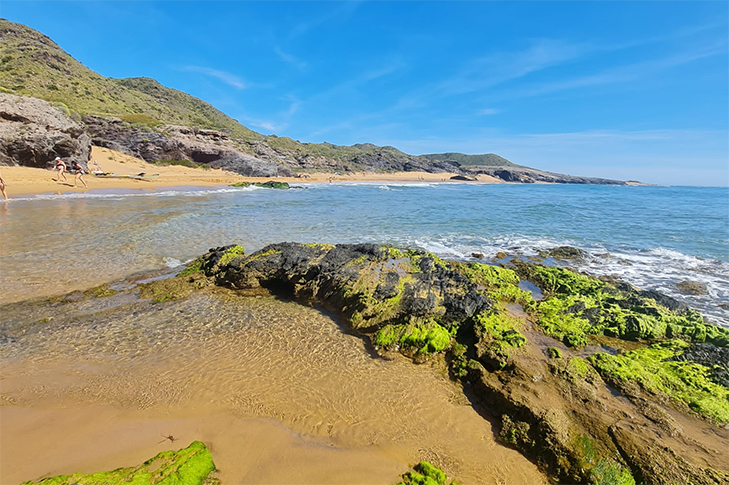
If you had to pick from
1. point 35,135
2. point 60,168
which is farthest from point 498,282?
point 35,135

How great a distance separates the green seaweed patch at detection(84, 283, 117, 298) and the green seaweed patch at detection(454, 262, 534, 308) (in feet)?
26.0

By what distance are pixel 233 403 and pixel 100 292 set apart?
4.97m

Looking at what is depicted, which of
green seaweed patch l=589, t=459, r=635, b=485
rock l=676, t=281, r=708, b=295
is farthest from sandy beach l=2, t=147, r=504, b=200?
rock l=676, t=281, r=708, b=295

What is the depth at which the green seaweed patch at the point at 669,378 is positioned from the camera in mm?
3813

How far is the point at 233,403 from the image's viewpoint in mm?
3705

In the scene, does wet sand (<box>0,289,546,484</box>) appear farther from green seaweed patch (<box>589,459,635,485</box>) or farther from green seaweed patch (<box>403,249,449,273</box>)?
green seaweed patch (<box>403,249,449,273</box>)

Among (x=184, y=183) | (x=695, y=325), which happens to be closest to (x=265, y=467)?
(x=695, y=325)

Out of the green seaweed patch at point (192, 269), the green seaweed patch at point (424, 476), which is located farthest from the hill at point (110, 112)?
the green seaweed patch at point (424, 476)

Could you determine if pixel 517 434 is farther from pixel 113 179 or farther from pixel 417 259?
pixel 113 179

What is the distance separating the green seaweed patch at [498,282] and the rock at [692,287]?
438 centimetres

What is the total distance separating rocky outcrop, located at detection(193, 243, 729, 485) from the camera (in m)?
3.18

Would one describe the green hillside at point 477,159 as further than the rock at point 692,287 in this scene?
Yes

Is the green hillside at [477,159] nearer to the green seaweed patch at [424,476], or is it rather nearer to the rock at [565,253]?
the rock at [565,253]

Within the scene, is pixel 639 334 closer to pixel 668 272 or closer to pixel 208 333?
pixel 668 272
